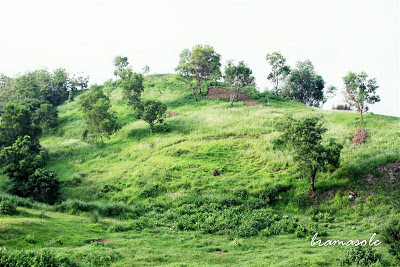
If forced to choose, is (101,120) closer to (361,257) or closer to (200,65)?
(200,65)

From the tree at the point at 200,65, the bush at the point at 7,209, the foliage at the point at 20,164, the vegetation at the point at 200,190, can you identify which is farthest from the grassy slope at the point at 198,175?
the tree at the point at 200,65

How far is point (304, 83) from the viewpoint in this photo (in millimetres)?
73688

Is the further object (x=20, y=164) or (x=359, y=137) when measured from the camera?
(x=20, y=164)

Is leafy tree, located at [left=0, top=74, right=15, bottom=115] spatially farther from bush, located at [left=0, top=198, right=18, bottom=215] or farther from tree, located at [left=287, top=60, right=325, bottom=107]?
tree, located at [left=287, top=60, right=325, bottom=107]

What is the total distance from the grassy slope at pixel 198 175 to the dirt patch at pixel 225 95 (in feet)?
14.6

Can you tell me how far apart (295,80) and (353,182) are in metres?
51.7

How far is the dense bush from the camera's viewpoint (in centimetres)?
1059

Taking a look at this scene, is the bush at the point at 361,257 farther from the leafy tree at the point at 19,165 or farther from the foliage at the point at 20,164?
the foliage at the point at 20,164

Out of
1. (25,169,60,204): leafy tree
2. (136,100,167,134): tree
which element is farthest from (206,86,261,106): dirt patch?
(25,169,60,204): leafy tree

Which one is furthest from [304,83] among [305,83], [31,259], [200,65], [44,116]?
[31,259]

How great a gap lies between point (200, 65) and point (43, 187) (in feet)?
142

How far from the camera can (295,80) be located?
7275cm

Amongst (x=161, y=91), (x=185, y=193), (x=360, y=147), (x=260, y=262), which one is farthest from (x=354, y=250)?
(x=161, y=91)

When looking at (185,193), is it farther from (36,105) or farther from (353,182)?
(36,105)
